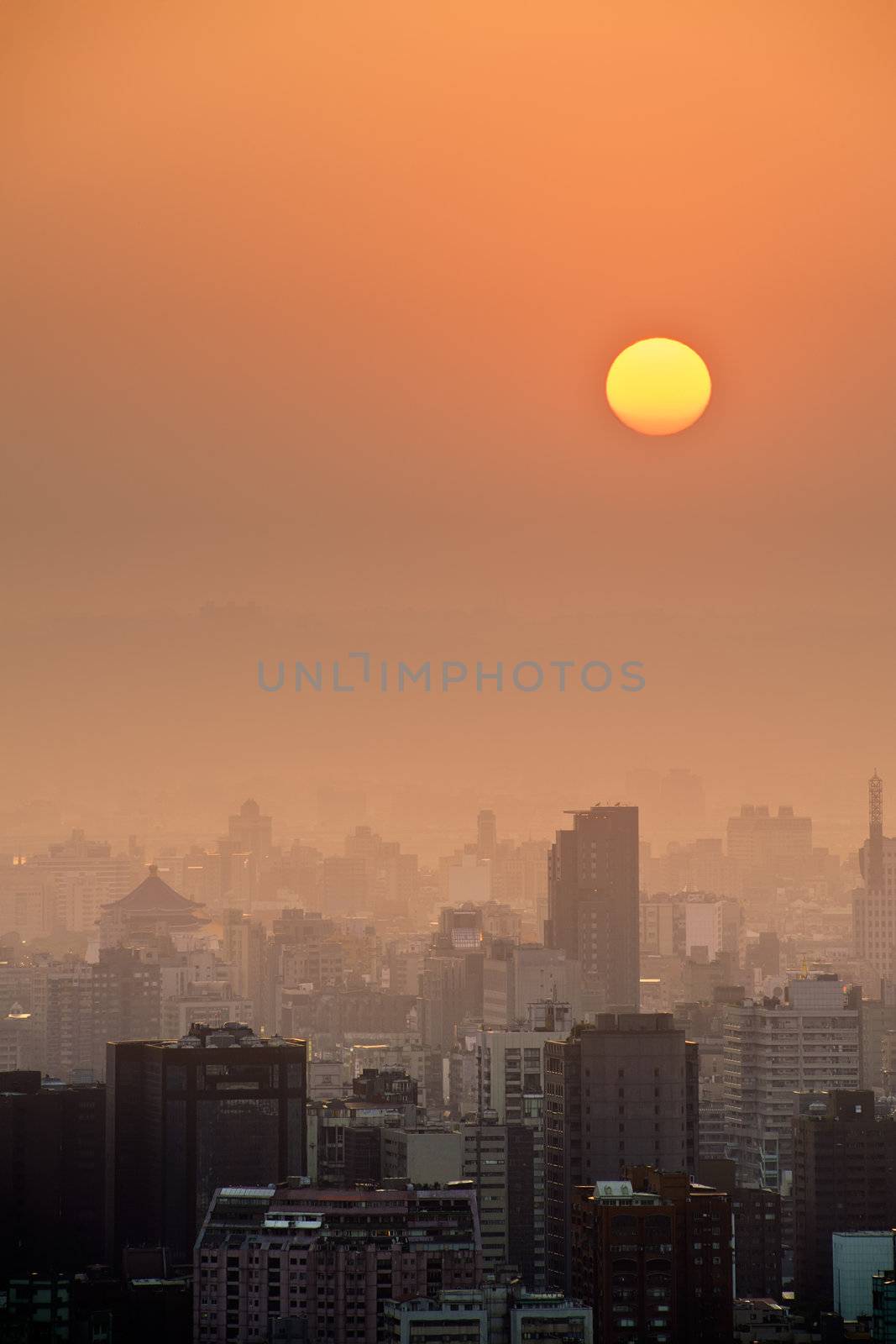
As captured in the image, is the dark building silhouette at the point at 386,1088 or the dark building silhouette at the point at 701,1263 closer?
the dark building silhouette at the point at 701,1263

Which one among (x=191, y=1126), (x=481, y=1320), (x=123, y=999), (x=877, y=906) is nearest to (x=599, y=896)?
(x=877, y=906)

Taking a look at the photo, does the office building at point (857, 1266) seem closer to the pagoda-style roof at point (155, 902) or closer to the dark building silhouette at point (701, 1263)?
the dark building silhouette at point (701, 1263)

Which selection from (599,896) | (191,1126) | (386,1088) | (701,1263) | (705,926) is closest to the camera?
(701,1263)

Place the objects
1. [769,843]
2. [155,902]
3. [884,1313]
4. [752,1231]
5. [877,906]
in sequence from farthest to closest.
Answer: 1. [877,906]
2. [155,902]
3. [769,843]
4. [752,1231]
5. [884,1313]

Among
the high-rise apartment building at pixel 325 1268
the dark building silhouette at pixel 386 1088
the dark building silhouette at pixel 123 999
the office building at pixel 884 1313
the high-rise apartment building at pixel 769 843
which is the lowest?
the office building at pixel 884 1313

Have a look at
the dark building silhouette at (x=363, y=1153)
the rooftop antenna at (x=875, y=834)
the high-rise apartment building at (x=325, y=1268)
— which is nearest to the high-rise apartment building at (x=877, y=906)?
the rooftop antenna at (x=875, y=834)

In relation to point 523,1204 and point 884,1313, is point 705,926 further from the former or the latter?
point 884,1313

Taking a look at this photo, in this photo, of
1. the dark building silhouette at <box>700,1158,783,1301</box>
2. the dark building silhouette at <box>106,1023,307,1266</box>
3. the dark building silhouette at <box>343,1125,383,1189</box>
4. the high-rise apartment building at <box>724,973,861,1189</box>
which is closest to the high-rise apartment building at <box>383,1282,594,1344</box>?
the dark building silhouette at <box>700,1158,783,1301</box>

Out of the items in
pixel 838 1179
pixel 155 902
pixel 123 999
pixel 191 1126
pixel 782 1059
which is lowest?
pixel 838 1179
